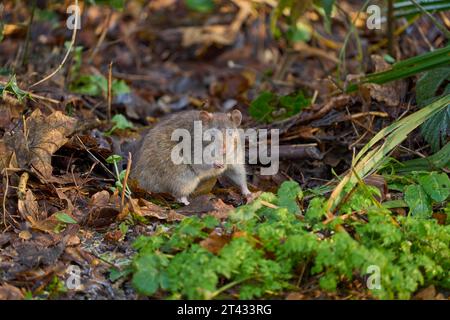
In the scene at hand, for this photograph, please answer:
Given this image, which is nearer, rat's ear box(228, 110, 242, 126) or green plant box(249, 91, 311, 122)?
rat's ear box(228, 110, 242, 126)

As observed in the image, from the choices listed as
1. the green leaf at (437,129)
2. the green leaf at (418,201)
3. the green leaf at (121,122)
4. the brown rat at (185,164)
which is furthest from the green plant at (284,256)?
the green leaf at (121,122)

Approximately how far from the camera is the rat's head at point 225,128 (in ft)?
19.5

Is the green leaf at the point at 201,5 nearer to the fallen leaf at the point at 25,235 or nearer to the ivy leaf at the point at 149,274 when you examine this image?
the fallen leaf at the point at 25,235

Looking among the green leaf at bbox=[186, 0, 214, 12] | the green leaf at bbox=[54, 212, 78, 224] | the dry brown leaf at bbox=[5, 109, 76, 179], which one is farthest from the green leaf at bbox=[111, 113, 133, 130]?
the green leaf at bbox=[186, 0, 214, 12]

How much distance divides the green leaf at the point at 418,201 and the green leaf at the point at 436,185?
41mm

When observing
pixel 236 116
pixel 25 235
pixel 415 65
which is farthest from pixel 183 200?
pixel 415 65

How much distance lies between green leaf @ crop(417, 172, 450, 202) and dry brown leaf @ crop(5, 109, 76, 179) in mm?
2640

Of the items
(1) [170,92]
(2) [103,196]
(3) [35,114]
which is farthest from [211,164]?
(1) [170,92]

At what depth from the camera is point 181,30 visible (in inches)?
429

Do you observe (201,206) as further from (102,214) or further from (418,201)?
(418,201)

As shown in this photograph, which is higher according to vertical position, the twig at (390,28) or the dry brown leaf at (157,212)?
the twig at (390,28)

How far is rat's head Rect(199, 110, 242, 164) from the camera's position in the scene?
19.5 feet

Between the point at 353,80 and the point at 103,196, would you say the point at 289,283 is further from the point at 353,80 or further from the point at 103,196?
the point at 353,80

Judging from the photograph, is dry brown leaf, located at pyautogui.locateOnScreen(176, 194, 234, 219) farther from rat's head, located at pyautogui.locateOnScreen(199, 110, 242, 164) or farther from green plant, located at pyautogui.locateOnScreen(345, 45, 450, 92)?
green plant, located at pyautogui.locateOnScreen(345, 45, 450, 92)
